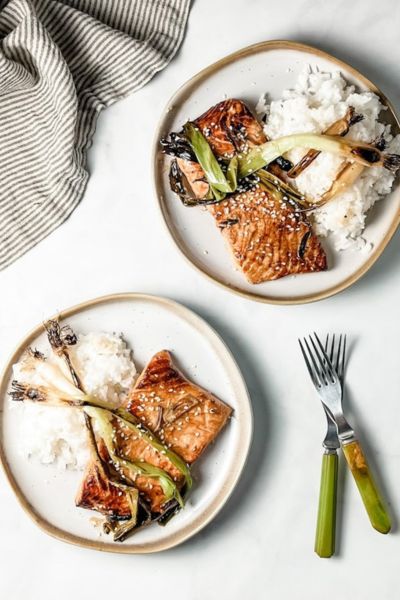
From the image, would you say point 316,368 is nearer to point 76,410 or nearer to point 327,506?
point 327,506

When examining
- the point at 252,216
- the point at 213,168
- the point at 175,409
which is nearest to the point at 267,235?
the point at 252,216

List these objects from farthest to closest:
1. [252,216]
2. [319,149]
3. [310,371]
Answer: [310,371] → [252,216] → [319,149]

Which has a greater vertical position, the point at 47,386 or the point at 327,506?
the point at 47,386

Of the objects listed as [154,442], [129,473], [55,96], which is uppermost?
A: [55,96]

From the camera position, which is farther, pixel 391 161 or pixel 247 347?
pixel 247 347

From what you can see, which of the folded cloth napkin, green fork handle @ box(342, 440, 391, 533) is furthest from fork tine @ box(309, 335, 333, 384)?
the folded cloth napkin

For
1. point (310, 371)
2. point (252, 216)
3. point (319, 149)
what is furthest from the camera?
point (310, 371)

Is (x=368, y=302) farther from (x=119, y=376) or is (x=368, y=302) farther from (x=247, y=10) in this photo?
(x=247, y=10)

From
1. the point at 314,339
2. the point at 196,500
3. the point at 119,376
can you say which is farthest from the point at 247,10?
the point at 196,500
